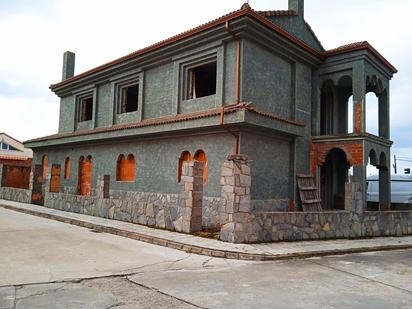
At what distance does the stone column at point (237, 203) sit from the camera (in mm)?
9414

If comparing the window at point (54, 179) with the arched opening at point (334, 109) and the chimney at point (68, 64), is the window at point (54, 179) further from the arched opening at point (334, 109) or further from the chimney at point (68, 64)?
the arched opening at point (334, 109)

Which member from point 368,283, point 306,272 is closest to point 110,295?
point 306,272

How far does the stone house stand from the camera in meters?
11.0

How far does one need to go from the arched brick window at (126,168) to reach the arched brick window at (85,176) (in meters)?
2.63

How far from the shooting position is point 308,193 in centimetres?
1436

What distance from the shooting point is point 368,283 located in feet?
21.2

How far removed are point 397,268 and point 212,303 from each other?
4.93 m

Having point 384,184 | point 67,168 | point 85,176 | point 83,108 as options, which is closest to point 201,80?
point 85,176

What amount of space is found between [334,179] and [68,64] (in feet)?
58.0

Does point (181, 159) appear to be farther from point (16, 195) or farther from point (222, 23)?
point (16, 195)

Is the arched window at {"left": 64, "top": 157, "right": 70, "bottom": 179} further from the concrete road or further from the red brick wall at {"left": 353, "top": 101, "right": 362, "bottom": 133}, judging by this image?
the red brick wall at {"left": 353, "top": 101, "right": 362, "bottom": 133}

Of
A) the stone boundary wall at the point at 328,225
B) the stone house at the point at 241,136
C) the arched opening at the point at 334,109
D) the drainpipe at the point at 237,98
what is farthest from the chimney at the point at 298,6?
the stone boundary wall at the point at 328,225

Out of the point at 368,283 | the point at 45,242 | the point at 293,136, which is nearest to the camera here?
the point at 368,283

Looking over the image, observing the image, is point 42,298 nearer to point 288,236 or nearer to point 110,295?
point 110,295
